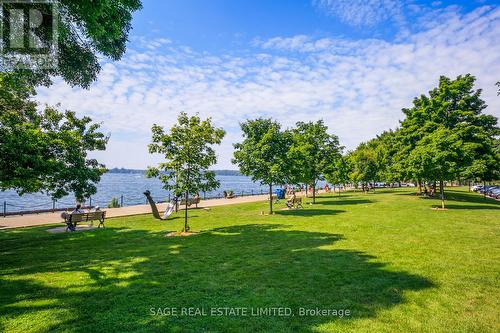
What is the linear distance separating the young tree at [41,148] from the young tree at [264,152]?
9.41 m

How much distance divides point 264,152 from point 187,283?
14.6 m

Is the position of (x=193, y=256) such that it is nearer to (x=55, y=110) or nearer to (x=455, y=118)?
(x=55, y=110)

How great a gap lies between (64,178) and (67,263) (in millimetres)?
5464

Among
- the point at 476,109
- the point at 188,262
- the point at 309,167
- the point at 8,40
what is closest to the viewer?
the point at 8,40

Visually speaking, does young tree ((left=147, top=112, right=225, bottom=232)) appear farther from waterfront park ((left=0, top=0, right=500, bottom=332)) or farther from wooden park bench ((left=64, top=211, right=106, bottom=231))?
wooden park bench ((left=64, top=211, right=106, bottom=231))

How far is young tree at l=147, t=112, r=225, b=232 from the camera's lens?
14086 mm

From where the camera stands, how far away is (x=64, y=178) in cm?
1312

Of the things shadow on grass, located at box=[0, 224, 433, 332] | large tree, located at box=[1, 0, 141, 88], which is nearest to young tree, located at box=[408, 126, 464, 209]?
shadow on grass, located at box=[0, 224, 433, 332]

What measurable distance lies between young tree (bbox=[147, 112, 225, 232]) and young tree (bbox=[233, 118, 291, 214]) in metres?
6.36

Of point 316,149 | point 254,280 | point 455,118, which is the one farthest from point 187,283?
point 455,118

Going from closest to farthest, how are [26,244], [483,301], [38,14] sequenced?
[483,301], [38,14], [26,244]

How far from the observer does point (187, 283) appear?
722 cm

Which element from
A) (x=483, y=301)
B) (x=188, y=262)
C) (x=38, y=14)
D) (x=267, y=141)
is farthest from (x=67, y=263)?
(x=267, y=141)

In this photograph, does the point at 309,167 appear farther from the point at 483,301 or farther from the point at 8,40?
the point at 8,40
